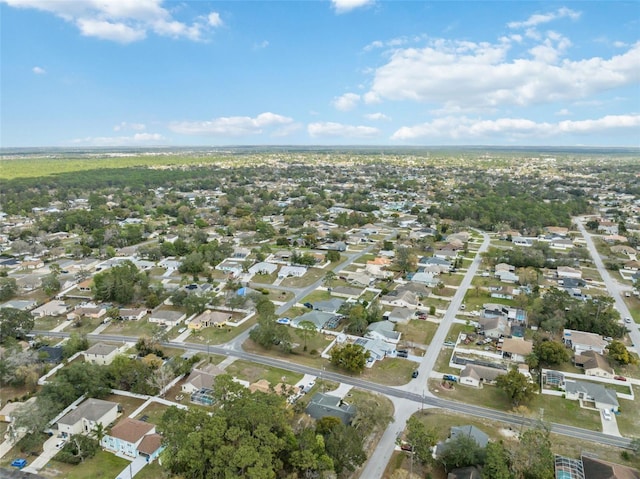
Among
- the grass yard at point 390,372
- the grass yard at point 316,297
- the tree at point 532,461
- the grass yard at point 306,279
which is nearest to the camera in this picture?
the tree at point 532,461

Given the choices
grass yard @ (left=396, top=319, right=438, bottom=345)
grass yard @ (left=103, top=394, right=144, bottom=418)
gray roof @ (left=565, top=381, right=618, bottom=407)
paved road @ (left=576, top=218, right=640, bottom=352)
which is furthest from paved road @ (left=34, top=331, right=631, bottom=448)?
paved road @ (left=576, top=218, right=640, bottom=352)

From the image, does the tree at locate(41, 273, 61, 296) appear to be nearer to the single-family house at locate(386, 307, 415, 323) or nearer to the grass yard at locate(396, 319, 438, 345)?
the single-family house at locate(386, 307, 415, 323)

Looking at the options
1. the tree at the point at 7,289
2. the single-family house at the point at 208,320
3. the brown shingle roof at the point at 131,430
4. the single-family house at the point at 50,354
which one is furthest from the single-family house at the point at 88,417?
the tree at the point at 7,289

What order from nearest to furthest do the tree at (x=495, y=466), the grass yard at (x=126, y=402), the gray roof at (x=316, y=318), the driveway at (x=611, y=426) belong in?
the tree at (x=495, y=466) → the driveway at (x=611, y=426) → the grass yard at (x=126, y=402) → the gray roof at (x=316, y=318)

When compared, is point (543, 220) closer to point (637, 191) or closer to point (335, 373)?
point (637, 191)

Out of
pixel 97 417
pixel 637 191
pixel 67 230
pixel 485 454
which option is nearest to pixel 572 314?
pixel 485 454

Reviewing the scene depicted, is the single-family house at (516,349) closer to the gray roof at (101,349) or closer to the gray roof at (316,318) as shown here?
the gray roof at (316,318)
